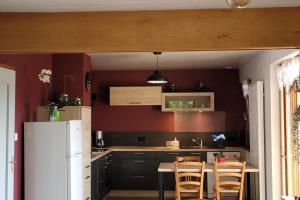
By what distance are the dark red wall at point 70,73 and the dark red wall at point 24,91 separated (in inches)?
16.0

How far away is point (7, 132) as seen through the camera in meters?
4.90

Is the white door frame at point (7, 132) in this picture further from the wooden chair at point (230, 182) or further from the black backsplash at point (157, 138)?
the black backsplash at point (157, 138)

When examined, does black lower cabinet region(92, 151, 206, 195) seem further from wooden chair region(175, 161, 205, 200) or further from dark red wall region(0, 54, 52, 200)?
dark red wall region(0, 54, 52, 200)

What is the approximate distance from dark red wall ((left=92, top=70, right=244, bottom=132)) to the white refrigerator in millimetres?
3768

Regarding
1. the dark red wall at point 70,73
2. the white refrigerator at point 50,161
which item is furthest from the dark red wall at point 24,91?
the dark red wall at point 70,73

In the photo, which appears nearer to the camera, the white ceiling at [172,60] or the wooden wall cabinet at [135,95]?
the white ceiling at [172,60]

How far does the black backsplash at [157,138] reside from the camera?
29.4 ft

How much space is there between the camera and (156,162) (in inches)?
335

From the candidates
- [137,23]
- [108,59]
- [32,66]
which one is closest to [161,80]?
[108,59]

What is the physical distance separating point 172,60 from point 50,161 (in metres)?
3.31

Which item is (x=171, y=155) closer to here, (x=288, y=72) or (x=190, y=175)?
(x=190, y=175)

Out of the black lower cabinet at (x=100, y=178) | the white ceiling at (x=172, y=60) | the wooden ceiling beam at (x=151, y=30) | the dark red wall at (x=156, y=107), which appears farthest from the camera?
the dark red wall at (x=156, y=107)

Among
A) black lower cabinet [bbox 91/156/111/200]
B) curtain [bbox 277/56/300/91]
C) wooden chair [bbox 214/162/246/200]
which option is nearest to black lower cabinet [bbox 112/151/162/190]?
black lower cabinet [bbox 91/156/111/200]

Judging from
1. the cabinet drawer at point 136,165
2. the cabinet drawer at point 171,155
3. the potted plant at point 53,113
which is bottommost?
the cabinet drawer at point 136,165
